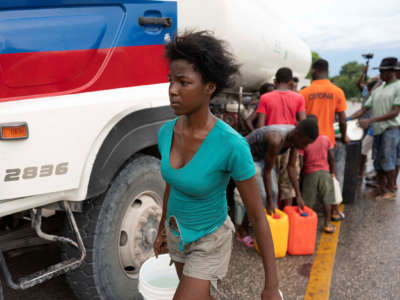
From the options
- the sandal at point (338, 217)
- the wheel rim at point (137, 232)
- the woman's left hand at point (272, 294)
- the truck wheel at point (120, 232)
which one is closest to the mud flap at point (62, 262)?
the truck wheel at point (120, 232)

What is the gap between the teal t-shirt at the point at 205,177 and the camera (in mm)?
1438

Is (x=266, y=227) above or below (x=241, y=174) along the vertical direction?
below

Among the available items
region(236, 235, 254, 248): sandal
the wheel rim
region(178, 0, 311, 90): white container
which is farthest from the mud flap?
region(236, 235, 254, 248): sandal

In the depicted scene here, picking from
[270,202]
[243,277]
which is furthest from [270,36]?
[243,277]

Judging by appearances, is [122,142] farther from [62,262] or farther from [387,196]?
[387,196]

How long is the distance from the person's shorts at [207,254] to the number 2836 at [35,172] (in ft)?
2.16

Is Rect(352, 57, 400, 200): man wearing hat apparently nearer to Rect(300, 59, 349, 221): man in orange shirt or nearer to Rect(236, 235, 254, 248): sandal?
Rect(300, 59, 349, 221): man in orange shirt

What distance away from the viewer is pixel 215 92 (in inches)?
63.2

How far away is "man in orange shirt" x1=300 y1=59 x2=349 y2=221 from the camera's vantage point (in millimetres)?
4398

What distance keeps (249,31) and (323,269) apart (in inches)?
104

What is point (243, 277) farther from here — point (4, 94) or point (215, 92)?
point (4, 94)

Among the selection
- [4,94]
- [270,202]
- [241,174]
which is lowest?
[270,202]

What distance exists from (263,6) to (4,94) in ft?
12.5

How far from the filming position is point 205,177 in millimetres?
1463
